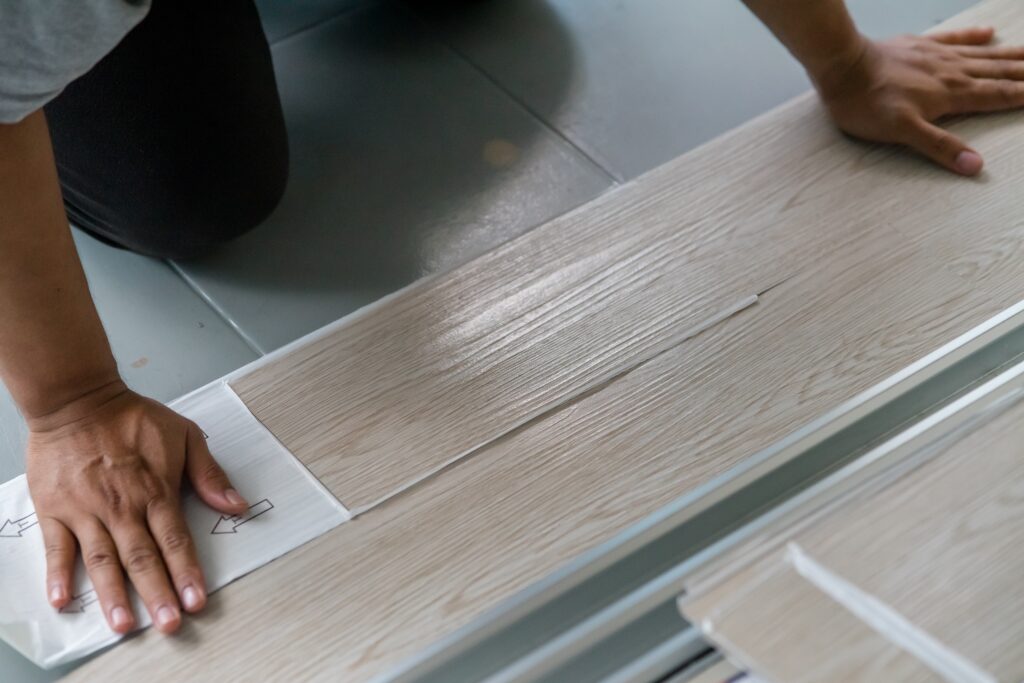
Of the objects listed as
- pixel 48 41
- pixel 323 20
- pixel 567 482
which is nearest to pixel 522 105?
pixel 323 20

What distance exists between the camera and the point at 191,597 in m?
1.07

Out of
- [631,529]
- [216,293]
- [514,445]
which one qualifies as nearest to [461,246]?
[216,293]

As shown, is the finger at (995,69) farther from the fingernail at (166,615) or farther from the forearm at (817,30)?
the fingernail at (166,615)

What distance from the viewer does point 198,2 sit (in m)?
1.47

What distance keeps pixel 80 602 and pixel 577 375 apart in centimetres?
57

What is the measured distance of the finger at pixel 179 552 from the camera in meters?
1.08

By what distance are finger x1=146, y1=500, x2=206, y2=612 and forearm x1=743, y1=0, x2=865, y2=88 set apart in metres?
0.95

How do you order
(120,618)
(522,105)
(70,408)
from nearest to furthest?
1. (120,618)
2. (70,408)
3. (522,105)

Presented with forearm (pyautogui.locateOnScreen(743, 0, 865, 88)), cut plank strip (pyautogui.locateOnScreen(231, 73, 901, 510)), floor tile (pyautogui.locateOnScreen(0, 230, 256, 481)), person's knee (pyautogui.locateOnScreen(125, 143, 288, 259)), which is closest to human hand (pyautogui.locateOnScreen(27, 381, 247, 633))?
cut plank strip (pyautogui.locateOnScreen(231, 73, 901, 510))

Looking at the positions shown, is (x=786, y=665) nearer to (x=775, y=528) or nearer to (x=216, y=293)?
(x=775, y=528)

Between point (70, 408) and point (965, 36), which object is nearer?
point (70, 408)

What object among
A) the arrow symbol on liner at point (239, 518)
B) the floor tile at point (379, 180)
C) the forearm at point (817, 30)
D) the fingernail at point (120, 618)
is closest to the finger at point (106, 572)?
the fingernail at point (120, 618)

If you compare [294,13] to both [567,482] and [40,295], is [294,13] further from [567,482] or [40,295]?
[567,482]

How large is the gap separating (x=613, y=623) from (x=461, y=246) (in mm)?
751
